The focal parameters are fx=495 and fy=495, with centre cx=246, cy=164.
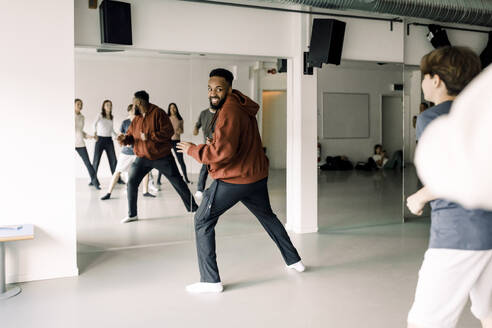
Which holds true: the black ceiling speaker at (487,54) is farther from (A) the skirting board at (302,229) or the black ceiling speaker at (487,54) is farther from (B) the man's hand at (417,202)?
(B) the man's hand at (417,202)

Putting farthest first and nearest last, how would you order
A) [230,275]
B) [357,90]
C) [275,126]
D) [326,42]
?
[357,90] < [275,126] < [326,42] < [230,275]

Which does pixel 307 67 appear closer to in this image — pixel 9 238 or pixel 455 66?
pixel 9 238

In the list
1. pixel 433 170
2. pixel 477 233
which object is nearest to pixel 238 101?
pixel 477 233

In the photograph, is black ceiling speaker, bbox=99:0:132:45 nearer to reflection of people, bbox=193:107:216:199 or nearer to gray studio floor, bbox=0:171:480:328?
reflection of people, bbox=193:107:216:199

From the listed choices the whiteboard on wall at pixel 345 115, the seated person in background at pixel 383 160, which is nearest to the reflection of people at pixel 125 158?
the whiteboard on wall at pixel 345 115

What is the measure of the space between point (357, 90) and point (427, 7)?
5.95 feet

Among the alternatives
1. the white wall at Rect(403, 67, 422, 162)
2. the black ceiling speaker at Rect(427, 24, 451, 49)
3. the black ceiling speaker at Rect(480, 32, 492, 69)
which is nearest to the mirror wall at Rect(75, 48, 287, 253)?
the white wall at Rect(403, 67, 422, 162)

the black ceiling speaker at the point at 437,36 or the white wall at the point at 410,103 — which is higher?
the black ceiling speaker at the point at 437,36

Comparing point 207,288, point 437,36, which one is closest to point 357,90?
point 437,36

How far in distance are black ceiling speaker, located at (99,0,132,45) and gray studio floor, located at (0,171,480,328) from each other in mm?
1492

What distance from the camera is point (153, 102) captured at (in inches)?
214

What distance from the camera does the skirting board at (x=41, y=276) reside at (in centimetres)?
421

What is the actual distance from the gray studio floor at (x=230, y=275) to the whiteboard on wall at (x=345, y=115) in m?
0.65

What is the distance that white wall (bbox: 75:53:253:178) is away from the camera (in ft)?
16.8
